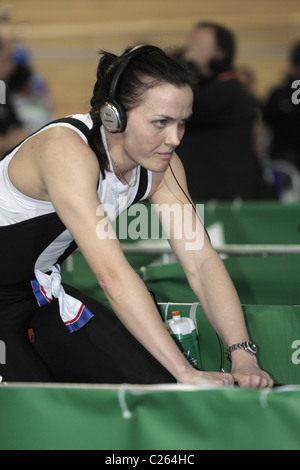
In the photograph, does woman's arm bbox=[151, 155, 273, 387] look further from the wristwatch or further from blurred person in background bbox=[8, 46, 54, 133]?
blurred person in background bbox=[8, 46, 54, 133]

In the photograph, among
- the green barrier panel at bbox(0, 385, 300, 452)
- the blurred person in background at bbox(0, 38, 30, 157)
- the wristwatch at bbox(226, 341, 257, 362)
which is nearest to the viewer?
the green barrier panel at bbox(0, 385, 300, 452)

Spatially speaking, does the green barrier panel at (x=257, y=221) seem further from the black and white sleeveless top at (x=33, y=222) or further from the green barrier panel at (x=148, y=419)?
the green barrier panel at (x=148, y=419)

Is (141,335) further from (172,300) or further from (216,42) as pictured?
(216,42)

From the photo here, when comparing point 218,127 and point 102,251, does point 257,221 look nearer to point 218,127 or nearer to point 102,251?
point 218,127

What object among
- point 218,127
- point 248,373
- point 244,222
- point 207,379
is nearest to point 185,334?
point 248,373

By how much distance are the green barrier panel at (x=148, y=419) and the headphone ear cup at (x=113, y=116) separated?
0.62 meters

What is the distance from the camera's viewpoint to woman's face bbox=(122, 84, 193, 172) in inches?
65.9

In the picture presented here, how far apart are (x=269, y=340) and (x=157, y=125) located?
74 cm

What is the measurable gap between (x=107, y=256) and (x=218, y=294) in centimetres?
40

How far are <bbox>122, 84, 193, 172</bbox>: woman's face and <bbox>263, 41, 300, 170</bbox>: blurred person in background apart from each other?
3.92 metres

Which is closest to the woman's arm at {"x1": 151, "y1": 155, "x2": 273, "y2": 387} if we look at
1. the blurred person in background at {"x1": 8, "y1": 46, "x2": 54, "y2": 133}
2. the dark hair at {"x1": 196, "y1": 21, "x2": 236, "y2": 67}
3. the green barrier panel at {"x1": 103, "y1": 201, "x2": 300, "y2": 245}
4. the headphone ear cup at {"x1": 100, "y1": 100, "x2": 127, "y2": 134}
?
the headphone ear cup at {"x1": 100, "y1": 100, "x2": 127, "y2": 134}

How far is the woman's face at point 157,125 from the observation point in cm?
167

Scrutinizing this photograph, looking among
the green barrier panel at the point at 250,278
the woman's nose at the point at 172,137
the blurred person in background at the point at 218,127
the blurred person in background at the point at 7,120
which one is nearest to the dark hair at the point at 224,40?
the blurred person in background at the point at 218,127

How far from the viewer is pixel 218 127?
409 centimetres
